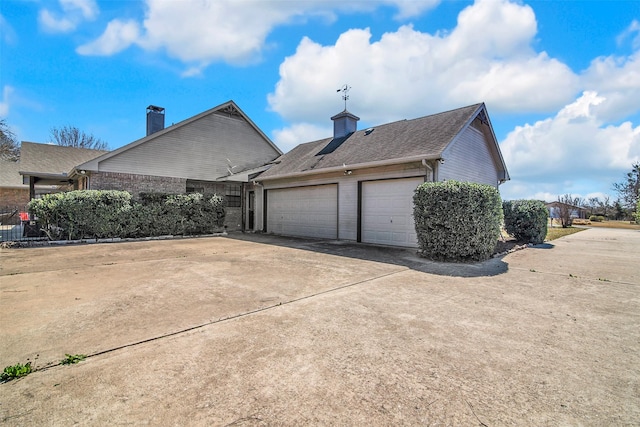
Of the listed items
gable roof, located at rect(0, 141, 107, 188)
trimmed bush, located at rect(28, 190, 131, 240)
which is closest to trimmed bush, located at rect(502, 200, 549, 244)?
trimmed bush, located at rect(28, 190, 131, 240)

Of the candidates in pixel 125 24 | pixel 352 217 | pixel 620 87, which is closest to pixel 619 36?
pixel 620 87

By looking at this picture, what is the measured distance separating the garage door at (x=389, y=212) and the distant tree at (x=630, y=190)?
3589 cm

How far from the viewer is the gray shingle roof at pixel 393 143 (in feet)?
31.1

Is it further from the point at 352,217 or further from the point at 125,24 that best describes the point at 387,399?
the point at 125,24

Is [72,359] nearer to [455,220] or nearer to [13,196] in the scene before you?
[455,220]

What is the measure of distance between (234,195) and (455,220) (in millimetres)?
12640

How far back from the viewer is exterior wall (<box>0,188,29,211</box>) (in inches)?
872

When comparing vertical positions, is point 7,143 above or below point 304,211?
above

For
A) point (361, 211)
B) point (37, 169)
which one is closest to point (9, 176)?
point (37, 169)

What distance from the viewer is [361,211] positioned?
10.8 metres

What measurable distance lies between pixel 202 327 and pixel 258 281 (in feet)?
6.85

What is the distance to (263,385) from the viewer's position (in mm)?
2201

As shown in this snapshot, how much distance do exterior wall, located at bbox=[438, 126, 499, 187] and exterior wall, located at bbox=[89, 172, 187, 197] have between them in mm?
12425

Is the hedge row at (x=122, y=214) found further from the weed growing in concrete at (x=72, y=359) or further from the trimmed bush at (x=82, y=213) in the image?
the weed growing in concrete at (x=72, y=359)
